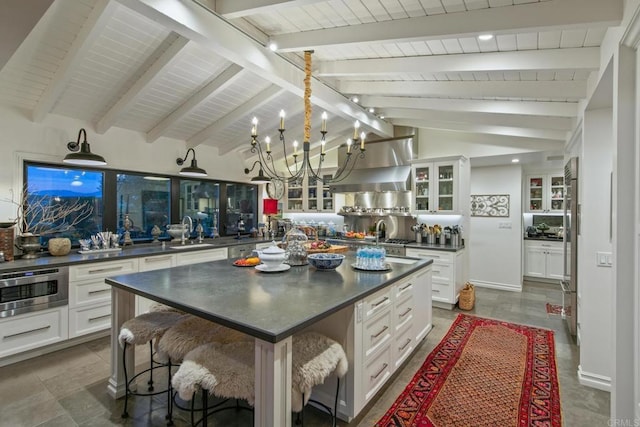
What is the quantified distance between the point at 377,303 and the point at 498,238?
4.59 m

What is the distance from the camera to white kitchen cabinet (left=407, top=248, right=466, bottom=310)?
4477mm

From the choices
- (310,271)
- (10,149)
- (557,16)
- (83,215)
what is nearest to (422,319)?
(310,271)

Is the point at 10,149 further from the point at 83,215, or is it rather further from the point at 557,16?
the point at 557,16

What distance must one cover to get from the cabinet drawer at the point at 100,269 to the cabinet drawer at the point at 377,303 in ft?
9.86

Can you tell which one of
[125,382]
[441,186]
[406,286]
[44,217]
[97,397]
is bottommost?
[97,397]

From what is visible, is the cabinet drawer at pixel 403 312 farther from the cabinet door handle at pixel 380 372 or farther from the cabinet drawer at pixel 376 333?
the cabinet door handle at pixel 380 372

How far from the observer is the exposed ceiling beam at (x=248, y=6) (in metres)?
2.01

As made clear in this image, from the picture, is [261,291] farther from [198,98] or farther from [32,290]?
[198,98]

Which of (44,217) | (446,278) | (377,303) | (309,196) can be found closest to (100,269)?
(44,217)

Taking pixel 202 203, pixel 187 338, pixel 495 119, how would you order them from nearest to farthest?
pixel 187 338 < pixel 495 119 < pixel 202 203

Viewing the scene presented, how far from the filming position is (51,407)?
2.23m

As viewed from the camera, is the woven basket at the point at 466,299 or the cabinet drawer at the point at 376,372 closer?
the cabinet drawer at the point at 376,372

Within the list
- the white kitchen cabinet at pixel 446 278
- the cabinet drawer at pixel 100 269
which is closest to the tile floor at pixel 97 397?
the cabinet drawer at pixel 100 269

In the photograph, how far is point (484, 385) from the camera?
250 centimetres
